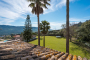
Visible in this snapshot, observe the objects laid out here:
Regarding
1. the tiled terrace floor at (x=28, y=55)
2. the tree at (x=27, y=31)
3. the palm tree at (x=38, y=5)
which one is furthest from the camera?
the tree at (x=27, y=31)

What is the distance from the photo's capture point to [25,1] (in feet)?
27.0

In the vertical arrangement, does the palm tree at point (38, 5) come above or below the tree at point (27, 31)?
above

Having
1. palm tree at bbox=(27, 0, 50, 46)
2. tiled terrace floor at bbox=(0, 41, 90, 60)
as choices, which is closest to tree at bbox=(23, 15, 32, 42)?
palm tree at bbox=(27, 0, 50, 46)

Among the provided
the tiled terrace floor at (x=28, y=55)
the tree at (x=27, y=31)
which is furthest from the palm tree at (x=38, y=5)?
the tree at (x=27, y=31)

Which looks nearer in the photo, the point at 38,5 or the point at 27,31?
the point at 38,5

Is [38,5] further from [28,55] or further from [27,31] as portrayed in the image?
[27,31]

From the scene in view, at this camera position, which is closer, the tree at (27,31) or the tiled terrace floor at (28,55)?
the tiled terrace floor at (28,55)

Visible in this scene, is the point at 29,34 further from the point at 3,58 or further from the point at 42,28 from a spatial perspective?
the point at 3,58

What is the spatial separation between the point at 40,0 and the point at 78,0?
21.2 ft

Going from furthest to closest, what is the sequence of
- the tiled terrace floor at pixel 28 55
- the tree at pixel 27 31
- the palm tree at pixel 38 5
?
1. the tree at pixel 27 31
2. the palm tree at pixel 38 5
3. the tiled terrace floor at pixel 28 55

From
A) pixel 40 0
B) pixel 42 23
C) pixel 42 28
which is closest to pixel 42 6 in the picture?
pixel 40 0

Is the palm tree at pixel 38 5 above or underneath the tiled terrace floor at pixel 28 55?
above

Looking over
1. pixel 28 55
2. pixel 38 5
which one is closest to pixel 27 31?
pixel 38 5

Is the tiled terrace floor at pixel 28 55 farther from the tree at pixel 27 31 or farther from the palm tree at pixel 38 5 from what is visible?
the tree at pixel 27 31
